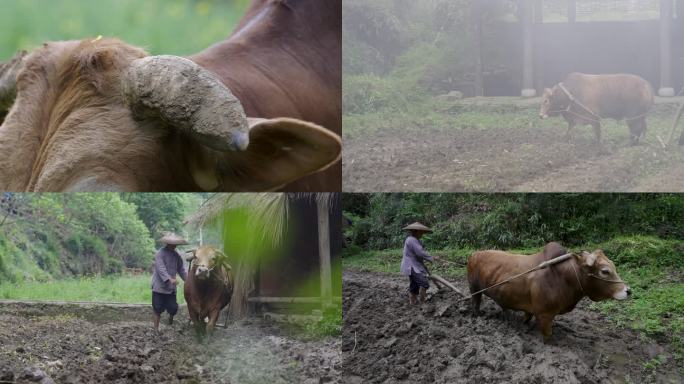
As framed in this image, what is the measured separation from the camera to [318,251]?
383 centimetres

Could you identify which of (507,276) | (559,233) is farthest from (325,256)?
(559,233)

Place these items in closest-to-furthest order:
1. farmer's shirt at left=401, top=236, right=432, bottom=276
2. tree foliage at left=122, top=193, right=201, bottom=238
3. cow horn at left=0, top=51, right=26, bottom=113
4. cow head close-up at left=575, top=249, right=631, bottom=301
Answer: cow horn at left=0, top=51, right=26, bottom=113, tree foliage at left=122, top=193, right=201, bottom=238, cow head close-up at left=575, top=249, right=631, bottom=301, farmer's shirt at left=401, top=236, right=432, bottom=276

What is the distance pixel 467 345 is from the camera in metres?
3.62

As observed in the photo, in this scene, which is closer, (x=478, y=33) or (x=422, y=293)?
(x=422, y=293)

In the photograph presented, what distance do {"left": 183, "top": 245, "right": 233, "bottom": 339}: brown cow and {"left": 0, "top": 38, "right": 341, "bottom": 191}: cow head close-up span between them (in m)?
1.09

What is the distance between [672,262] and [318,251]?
168cm

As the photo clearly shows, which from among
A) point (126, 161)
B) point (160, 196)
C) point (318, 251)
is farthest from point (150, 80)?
point (318, 251)

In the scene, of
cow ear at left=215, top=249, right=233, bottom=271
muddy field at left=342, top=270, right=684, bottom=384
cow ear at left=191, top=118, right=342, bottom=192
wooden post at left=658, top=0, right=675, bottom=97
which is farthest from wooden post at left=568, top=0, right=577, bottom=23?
cow ear at left=215, top=249, right=233, bottom=271

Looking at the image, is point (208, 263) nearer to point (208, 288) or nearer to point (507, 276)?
point (208, 288)

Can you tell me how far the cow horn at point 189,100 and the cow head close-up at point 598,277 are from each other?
1829 millimetres

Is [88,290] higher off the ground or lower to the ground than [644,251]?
lower

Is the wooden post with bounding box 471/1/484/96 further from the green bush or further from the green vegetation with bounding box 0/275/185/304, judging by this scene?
the green vegetation with bounding box 0/275/185/304

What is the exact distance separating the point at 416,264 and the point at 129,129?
165 cm

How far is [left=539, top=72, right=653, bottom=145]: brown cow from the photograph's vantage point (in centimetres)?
381
